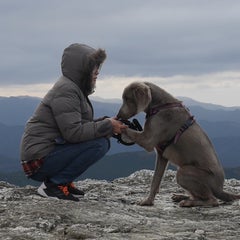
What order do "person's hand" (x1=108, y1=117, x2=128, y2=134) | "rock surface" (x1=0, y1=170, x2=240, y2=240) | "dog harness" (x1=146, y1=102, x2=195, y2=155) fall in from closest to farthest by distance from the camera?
"rock surface" (x1=0, y1=170, x2=240, y2=240), "person's hand" (x1=108, y1=117, x2=128, y2=134), "dog harness" (x1=146, y1=102, x2=195, y2=155)

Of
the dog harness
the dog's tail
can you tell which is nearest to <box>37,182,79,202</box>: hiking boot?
the dog harness

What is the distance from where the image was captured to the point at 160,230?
24.8ft

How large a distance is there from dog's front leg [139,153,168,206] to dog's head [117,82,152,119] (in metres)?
1.01

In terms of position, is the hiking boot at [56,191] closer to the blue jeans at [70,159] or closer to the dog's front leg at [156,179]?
the blue jeans at [70,159]

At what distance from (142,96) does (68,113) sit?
4.79 feet

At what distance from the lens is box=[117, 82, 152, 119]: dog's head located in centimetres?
959

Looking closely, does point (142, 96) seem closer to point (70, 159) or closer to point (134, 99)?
point (134, 99)

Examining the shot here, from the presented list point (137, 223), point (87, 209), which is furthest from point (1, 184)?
point (137, 223)

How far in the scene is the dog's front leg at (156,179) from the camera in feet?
32.4

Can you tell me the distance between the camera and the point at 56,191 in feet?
30.8

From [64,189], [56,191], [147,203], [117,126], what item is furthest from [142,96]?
[56,191]

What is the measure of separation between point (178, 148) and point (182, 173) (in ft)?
1.48

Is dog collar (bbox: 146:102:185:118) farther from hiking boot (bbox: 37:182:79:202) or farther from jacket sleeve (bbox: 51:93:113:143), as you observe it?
hiking boot (bbox: 37:182:79:202)

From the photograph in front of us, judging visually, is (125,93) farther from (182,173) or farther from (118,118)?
(182,173)
